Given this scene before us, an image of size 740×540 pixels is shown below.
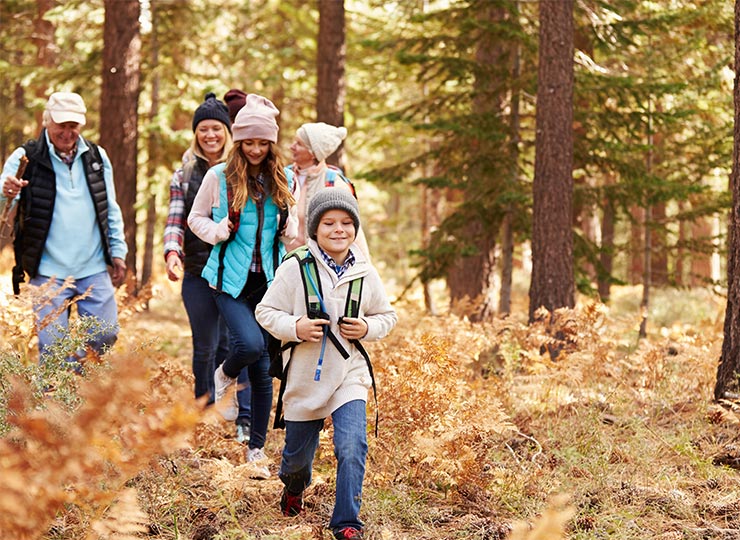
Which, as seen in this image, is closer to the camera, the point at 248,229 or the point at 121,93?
the point at 248,229

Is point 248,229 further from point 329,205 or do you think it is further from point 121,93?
point 121,93

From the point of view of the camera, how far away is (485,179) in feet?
40.5

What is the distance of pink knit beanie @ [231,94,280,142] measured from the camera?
19.5 ft

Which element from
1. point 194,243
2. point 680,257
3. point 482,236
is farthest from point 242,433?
point 680,257

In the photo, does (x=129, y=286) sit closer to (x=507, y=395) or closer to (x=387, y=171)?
(x=387, y=171)

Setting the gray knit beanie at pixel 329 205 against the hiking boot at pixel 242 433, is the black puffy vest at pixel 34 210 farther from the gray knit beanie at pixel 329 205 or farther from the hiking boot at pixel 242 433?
the gray knit beanie at pixel 329 205

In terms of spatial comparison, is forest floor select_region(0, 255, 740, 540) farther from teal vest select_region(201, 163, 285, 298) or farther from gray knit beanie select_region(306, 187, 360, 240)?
gray knit beanie select_region(306, 187, 360, 240)

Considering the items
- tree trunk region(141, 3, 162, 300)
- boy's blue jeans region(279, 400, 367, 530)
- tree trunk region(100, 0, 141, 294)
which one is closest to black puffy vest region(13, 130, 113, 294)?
boy's blue jeans region(279, 400, 367, 530)

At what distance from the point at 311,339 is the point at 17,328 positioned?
102 inches

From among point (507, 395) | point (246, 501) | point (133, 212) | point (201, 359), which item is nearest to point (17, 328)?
point (201, 359)

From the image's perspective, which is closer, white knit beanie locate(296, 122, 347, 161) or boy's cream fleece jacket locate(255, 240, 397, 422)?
boy's cream fleece jacket locate(255, 240, 397, 422)

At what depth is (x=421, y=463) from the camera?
5434mm

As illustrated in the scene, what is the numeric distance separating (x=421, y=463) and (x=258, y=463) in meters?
1.14

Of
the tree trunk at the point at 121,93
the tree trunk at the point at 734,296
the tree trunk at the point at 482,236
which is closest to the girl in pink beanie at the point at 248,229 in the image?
the tree trunk at the point at 734,296
